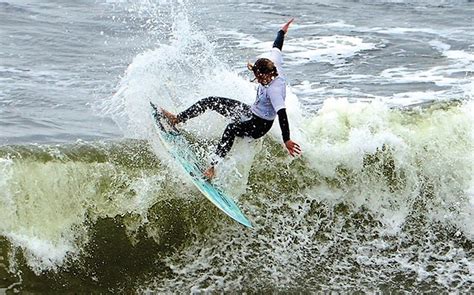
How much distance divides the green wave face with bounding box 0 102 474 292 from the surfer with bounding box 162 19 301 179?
0.30 metres

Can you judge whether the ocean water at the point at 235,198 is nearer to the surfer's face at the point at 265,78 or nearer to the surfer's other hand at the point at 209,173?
the surfer's other hand at the point at 209,173

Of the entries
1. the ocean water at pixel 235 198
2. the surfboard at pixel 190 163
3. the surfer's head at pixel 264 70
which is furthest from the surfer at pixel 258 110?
the ocean water at pixel 235 198

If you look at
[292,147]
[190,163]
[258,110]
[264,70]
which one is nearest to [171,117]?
[190,163]

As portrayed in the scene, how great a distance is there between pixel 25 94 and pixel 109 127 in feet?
8.98

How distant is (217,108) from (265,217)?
61.3 inches

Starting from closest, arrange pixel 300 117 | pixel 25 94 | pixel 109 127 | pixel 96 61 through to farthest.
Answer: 1. pixel 300 117
2. pixel 109 127
3. pixel 25 94
4. pixel 96 61

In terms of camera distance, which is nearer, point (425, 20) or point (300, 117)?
point (300, 117)

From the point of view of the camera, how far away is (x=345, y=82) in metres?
16.1

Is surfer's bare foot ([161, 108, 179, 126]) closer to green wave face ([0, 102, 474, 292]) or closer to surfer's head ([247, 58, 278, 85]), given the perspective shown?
green wave face ([0, 102, 474, 292])

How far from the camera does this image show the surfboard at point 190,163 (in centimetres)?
795

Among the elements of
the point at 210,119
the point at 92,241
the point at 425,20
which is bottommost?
the point at 425,20

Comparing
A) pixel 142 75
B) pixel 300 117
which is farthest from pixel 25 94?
pixel 300 117

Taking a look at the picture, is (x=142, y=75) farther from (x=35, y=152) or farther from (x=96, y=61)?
(x=96, y=61)

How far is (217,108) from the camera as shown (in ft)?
29.0
